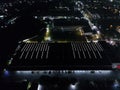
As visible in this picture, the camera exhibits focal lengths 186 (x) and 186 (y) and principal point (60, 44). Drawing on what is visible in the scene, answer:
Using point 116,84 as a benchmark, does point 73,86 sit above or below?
above

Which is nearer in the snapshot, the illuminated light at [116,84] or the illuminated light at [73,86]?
the illuminated light at [73,86]

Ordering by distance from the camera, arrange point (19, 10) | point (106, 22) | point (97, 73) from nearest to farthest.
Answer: point (97, 73) < point (106, 22) < point (19, 10)

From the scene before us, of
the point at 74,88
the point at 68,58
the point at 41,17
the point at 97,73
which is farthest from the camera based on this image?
the point at 41,17

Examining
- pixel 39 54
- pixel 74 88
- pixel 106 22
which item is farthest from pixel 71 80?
pixel 106 22

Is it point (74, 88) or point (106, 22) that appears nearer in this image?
point (74, 88)

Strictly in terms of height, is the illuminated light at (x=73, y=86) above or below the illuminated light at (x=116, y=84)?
above

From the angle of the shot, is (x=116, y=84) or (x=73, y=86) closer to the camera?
(x=73, y=86)

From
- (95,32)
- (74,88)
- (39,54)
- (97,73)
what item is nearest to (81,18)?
(95,32)

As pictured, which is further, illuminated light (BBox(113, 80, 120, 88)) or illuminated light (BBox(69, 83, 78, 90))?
illuminated light (BBox(113, 80, 120, 88))

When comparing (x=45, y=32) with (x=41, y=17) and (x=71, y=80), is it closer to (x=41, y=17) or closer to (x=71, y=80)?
(x=41, y=17)

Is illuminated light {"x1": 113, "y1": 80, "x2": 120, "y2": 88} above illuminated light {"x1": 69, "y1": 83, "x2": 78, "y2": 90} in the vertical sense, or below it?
below
